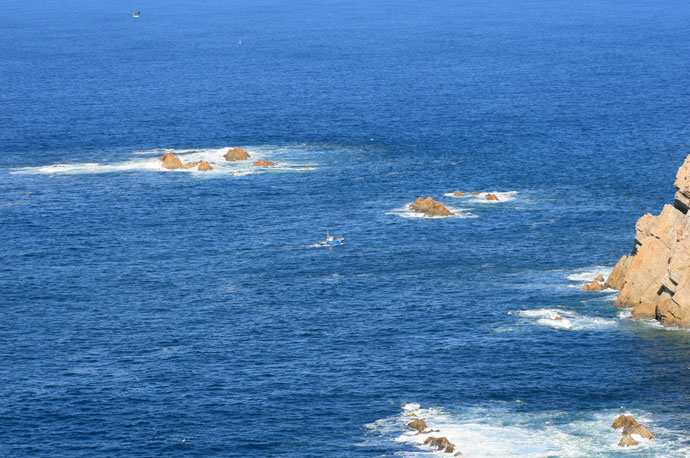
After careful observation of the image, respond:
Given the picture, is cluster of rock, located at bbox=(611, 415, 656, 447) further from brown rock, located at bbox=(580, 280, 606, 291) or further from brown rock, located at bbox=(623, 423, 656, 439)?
brown rock, located at bbox=(580, 280, 606, 291)

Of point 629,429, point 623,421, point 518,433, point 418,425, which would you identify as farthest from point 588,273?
point 418,425

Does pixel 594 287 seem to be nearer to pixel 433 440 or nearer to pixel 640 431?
pixel 640 431

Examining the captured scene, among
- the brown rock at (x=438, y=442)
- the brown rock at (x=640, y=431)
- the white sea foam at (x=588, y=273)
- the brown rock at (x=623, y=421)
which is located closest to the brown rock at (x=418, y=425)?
the brown rock at (x=438, y=442)

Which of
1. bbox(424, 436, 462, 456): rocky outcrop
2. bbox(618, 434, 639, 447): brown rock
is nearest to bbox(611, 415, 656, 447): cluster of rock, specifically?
bbox(618, 434, 639, 447): brown rock

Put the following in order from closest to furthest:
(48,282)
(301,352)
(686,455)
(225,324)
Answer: (686,455), (301,352), (225,324), (48,282)

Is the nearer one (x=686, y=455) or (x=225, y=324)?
(x=686, y=455)

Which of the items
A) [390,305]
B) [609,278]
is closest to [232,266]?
[390,305]

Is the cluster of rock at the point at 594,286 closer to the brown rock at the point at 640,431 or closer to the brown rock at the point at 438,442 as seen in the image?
the brown rock at the point at 640,431

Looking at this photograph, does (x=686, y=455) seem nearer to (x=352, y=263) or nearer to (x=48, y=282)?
(x=352, y=263)
